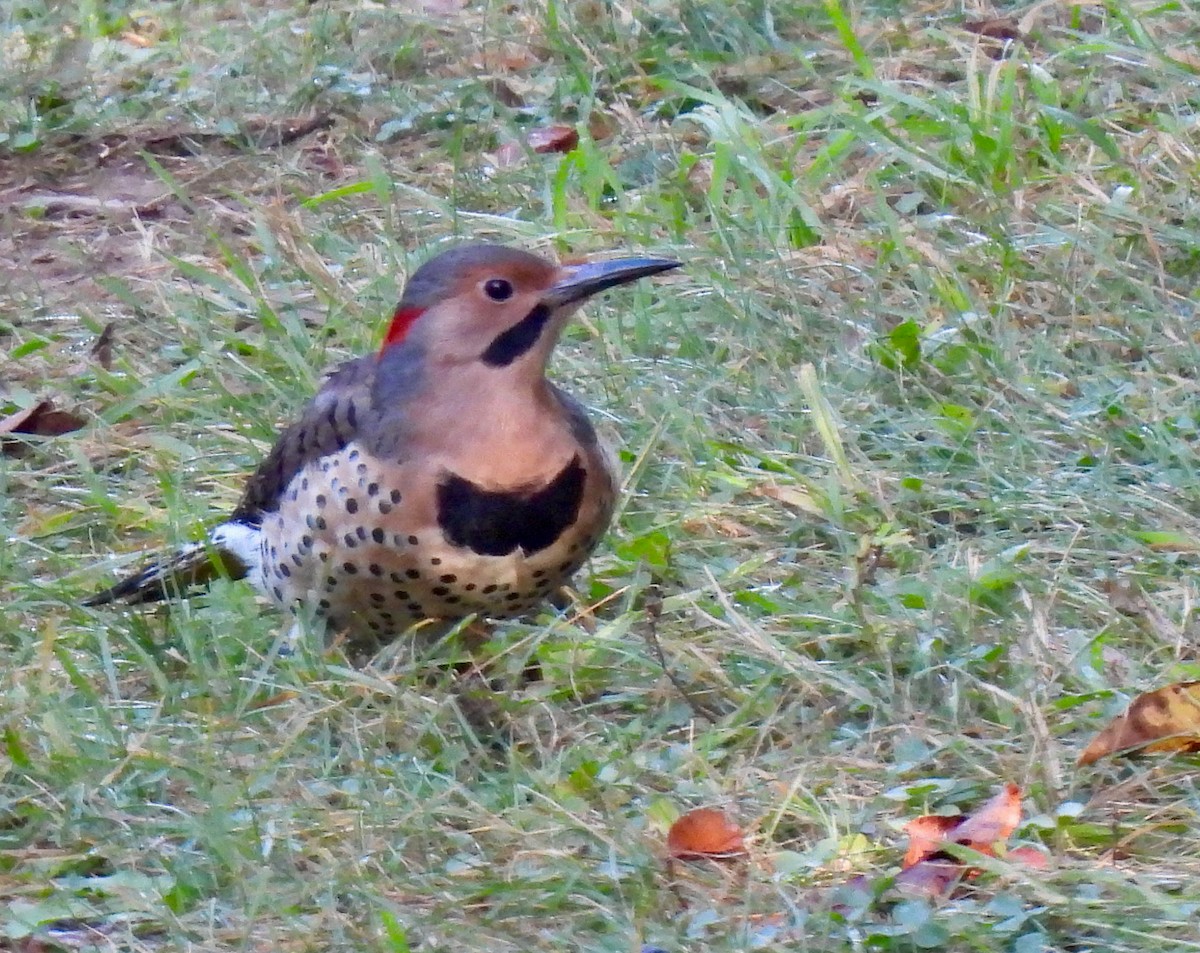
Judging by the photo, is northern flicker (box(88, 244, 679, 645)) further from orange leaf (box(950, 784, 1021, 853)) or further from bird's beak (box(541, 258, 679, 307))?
orange leaf (box(950, 784, 1021, 853))

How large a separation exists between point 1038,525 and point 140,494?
2.12m

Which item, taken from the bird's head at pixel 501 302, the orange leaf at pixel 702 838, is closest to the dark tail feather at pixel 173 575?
the bird's head at pixel 501 302

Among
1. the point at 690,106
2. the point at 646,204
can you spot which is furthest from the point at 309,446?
the point at 690,106

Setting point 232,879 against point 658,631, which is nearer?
point 232,879

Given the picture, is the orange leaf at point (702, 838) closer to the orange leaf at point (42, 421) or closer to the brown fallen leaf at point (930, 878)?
the brown fallen leaf at point (930, 878)

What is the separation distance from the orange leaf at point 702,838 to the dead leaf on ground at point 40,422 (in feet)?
8.82

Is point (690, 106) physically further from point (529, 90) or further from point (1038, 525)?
point (1038, 525)

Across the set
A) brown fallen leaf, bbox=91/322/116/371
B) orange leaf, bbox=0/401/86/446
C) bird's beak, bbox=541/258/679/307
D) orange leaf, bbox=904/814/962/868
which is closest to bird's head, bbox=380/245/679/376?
bird's beak, bbox=541/258/679/307

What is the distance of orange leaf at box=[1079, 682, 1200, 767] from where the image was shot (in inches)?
133

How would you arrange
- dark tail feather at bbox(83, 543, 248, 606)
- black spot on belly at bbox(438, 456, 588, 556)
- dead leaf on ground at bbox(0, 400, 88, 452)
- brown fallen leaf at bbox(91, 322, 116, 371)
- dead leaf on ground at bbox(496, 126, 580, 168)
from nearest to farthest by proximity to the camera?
black spot on belly at bbox(438, 456, 588, 556) → dark tail feather at bbox(83, 543, 248, 606) → dead leaf on ground at bbox(0, 400, 88, 452) → brown fallen leaf at bbox(91, 322, 116, 371) → dead leaf on ground at bbox(496, 126, 580, 168)

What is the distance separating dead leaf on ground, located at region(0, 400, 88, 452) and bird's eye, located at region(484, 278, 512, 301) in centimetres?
198

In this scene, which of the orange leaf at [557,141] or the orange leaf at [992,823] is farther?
the orange leaf at [557,141]

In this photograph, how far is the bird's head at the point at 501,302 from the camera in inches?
152

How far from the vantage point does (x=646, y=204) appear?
6.07 metres
